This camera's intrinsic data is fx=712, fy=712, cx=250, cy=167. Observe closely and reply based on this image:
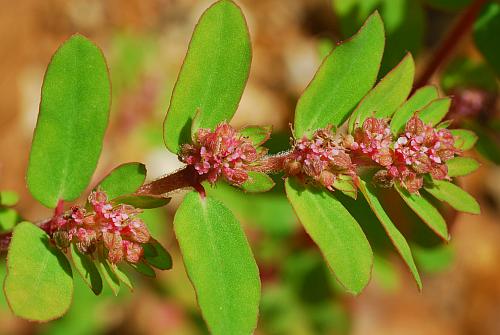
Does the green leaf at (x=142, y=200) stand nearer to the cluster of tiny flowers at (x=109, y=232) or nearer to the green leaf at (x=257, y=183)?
the cluster of tiny flowers at (x=109, y=232)

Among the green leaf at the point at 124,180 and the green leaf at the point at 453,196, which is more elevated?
the green leaf at the point at 124,180

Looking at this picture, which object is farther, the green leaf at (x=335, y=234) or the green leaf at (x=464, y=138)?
the green leaf at (x=464, y=138)

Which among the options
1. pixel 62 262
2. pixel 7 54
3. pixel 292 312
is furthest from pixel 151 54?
pixel 62 262

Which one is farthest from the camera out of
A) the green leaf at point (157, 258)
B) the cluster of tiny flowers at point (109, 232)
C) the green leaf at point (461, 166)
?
the green leaf at point (461, 166)

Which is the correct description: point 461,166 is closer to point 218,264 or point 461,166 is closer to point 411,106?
point 411,106

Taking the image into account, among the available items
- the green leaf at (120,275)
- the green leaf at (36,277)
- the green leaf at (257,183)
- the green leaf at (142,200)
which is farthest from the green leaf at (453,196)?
the green leaf at (36,277)

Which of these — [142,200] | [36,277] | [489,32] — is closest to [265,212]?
[489,32]

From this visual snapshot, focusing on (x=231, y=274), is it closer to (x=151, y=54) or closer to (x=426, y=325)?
(x=151, y=54)
